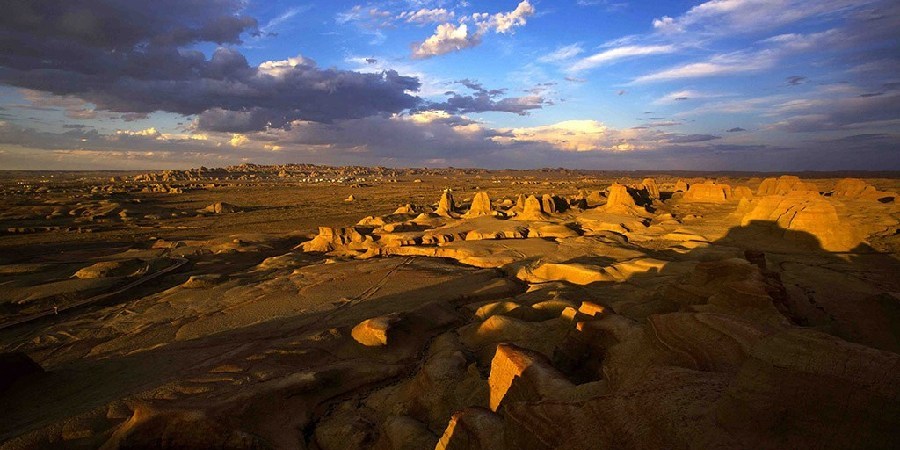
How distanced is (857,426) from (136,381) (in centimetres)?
1162

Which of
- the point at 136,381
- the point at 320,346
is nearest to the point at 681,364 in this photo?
the point at 320,346

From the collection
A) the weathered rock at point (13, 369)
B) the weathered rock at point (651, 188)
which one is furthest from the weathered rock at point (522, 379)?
the weathered rock at point (651, 188)

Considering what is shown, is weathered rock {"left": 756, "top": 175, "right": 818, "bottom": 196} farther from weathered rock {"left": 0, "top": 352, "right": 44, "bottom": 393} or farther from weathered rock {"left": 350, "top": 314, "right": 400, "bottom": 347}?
weathered rock {"left": 0, "top": 352, "right": 44, "bottom": 393}

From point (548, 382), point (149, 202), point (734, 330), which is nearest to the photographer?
point (734, 330)

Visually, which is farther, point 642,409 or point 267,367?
point 267,367

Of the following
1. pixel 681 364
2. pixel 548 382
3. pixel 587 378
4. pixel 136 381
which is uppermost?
pixel 681 364

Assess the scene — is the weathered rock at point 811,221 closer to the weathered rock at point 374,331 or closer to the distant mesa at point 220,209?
the weathered rock at point 374,331

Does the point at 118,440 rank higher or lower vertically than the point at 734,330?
lower

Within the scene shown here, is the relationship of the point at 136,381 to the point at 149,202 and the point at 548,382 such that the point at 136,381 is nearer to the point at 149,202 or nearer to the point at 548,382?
the point at 548,382

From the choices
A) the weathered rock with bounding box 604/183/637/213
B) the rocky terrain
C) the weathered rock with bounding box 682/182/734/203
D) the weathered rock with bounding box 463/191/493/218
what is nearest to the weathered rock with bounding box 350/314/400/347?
the rocky terrain

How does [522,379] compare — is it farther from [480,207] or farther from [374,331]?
[480,207]

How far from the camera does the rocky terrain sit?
12.4 ft

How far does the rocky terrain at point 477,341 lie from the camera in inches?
148

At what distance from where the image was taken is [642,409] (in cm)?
409
